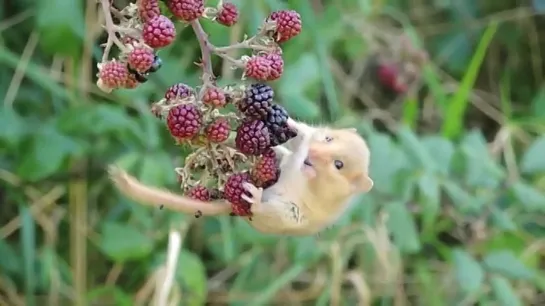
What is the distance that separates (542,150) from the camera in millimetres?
1492

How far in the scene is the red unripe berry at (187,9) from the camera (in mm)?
586

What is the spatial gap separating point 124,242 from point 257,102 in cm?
87

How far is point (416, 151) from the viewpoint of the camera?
1408mm

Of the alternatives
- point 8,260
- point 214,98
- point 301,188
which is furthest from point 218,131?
point 8,260

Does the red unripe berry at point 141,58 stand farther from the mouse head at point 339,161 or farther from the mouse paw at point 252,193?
the mouse head at point 339,161

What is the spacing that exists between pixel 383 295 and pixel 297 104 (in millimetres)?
544

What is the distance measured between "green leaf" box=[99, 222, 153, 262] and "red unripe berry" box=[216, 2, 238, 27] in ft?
2.70

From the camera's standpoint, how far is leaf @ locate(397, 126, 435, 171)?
1.39m

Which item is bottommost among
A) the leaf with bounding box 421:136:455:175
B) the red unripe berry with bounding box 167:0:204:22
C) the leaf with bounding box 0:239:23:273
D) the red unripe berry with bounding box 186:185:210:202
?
the leaf with bounding box 0:239:23:273

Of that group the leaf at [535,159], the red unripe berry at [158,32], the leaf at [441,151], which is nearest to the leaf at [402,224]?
the leaf at [441,151]

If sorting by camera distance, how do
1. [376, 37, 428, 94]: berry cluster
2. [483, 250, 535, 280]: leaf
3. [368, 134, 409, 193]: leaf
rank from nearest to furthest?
[368, 134, 409, 193]: leaf < [483, 250, 535, 280]: leaf < [376, 37, 428, 94]: berry cluster

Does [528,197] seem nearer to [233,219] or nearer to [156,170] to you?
[233,219]

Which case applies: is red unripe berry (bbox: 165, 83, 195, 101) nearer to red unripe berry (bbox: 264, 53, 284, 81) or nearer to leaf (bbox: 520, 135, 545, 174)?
red unripe berry (bbox: 264, 53, 284, 81)

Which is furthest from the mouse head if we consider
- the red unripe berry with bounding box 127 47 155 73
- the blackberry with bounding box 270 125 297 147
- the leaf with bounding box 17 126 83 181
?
the leaf with bounding box 17 126 83 181
